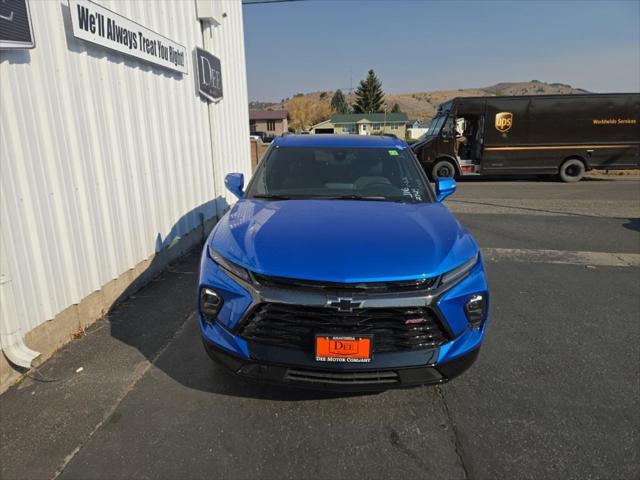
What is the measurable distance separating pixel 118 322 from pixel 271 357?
217cm

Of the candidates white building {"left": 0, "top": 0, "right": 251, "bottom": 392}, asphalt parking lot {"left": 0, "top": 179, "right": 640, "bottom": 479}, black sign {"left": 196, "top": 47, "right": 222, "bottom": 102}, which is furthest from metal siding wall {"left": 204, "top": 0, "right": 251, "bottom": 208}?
asphalt parking lot {"left": 0, "top": 179, "right": 640, "bottom": 479}

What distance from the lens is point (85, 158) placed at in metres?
3.52

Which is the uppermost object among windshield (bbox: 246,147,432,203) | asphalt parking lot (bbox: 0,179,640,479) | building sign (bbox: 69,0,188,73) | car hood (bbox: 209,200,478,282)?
building sign (bbox: 69,0,188,73)

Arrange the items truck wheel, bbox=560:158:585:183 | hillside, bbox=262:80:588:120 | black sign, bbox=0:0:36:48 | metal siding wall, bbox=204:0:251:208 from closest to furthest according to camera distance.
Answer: black sign, bbox=0:0:36:48
metal siding wall, bbox=204:0:251:208
truck wheel, bbox=560:158:585:183
hillside, bbox=262:80:588:120

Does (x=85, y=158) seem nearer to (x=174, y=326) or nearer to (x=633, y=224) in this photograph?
(x=174, y=326)

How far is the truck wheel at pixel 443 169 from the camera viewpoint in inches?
591

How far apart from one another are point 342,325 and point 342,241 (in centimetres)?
53

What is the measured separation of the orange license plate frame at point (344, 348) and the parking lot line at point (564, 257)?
4218 millimetres

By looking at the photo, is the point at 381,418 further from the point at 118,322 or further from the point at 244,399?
the point at 118,322

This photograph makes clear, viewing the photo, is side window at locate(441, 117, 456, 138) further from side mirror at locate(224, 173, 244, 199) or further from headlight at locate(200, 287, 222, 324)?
headlight at locate(200, 287, 222, 324)

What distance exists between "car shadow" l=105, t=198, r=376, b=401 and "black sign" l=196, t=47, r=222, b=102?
2069 millimetres

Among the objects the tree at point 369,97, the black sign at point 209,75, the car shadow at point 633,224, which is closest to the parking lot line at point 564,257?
the car shadow at point 633,224

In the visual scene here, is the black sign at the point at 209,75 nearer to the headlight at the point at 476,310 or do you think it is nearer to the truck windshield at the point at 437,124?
the headlight at the point at 476,310

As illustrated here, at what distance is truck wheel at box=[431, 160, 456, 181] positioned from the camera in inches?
591
